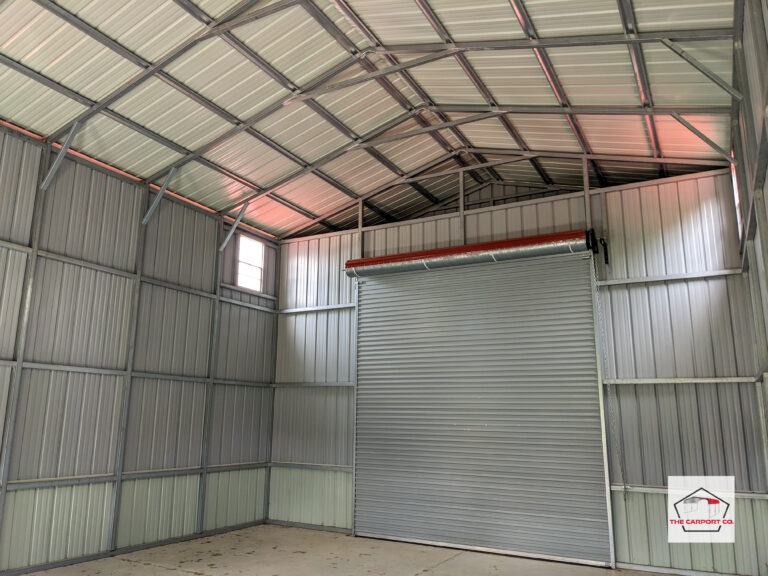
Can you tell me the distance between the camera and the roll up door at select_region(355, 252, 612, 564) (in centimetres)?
1392

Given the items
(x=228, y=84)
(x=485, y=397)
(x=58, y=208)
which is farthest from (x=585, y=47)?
(x=58, y=208)

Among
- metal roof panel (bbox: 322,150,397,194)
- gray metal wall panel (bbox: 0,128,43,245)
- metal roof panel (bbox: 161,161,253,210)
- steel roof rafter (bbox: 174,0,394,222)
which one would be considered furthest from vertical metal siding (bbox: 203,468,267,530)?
metal roof panel (bbox: 322,150,397,194)

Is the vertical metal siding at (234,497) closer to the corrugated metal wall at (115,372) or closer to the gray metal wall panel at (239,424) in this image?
the corrugated metal wall at (115,372)

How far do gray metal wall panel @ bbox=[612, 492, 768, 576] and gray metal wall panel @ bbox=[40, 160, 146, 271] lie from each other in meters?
13.9

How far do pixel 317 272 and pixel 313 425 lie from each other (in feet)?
16.7

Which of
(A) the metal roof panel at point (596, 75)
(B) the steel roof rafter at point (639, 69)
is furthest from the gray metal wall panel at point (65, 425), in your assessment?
(B) the steel roof rafter at point (639, 69)

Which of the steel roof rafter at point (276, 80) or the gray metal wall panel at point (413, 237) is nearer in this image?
the steel roof rafter at point (276, 80)

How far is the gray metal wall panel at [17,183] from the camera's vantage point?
12.2 m

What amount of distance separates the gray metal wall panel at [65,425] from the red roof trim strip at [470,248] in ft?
25.1

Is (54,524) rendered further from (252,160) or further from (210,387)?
(252,160)

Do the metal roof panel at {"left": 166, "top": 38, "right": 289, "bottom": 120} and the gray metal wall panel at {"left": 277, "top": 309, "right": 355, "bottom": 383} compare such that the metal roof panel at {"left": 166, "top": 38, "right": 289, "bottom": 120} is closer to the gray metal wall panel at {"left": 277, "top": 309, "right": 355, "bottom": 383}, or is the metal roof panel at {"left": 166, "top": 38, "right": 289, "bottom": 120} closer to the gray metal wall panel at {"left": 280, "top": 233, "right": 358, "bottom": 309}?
the gray metal wall panel at {"left": 280, "top": 233, "right": 358, "bottom": 309}

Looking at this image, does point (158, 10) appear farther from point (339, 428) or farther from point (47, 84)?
point (339, 428)

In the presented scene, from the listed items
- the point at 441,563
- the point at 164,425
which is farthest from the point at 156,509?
the point at 441,563

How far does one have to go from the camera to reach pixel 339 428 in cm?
1756
